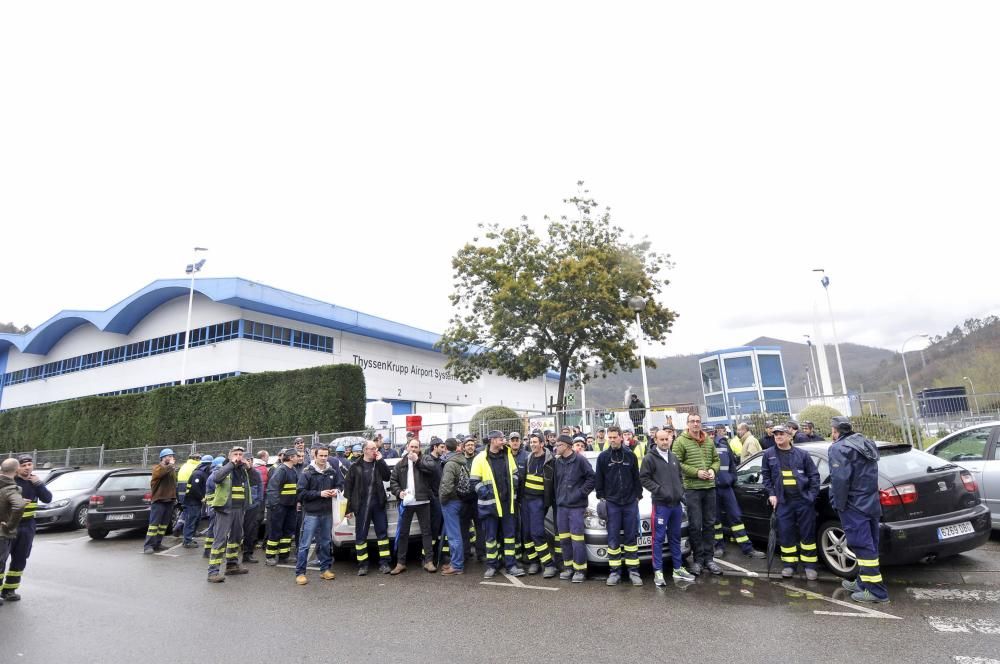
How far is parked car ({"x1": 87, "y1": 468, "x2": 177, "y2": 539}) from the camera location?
1166cm

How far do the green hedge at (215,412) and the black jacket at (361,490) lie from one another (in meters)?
15.5

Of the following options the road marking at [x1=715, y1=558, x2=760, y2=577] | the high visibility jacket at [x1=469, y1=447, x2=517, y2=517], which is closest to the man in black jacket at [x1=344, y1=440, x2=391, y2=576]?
the high visibility jacket at [x1=469, y1=447, x2=517, y2=517]

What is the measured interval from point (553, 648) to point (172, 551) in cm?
870

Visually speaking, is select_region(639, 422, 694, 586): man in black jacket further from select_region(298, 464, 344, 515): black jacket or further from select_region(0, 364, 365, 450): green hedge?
select_region(0, 364, 365, 450): green hedge

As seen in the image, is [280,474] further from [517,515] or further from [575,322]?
[575,322]

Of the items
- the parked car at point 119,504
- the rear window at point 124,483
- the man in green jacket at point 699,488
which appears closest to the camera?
the man in green jacket at point 699,488

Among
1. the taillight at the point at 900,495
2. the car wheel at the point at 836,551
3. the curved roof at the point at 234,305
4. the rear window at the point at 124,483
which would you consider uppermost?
the curved roof at the point at 234,305

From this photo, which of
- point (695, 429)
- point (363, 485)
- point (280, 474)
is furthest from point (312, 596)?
point (695, 429)

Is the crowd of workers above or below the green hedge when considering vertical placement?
below

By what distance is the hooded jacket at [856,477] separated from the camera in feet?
18.1

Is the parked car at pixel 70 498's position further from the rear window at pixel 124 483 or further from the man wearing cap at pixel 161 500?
the man wearing cap at pixel 161 500

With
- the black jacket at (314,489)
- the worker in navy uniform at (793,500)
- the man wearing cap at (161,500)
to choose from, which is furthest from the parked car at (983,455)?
the man wearing cap at (161,500)

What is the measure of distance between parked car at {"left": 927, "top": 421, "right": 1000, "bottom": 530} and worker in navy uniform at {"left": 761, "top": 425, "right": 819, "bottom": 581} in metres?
2.85

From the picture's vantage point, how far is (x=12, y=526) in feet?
21.3
